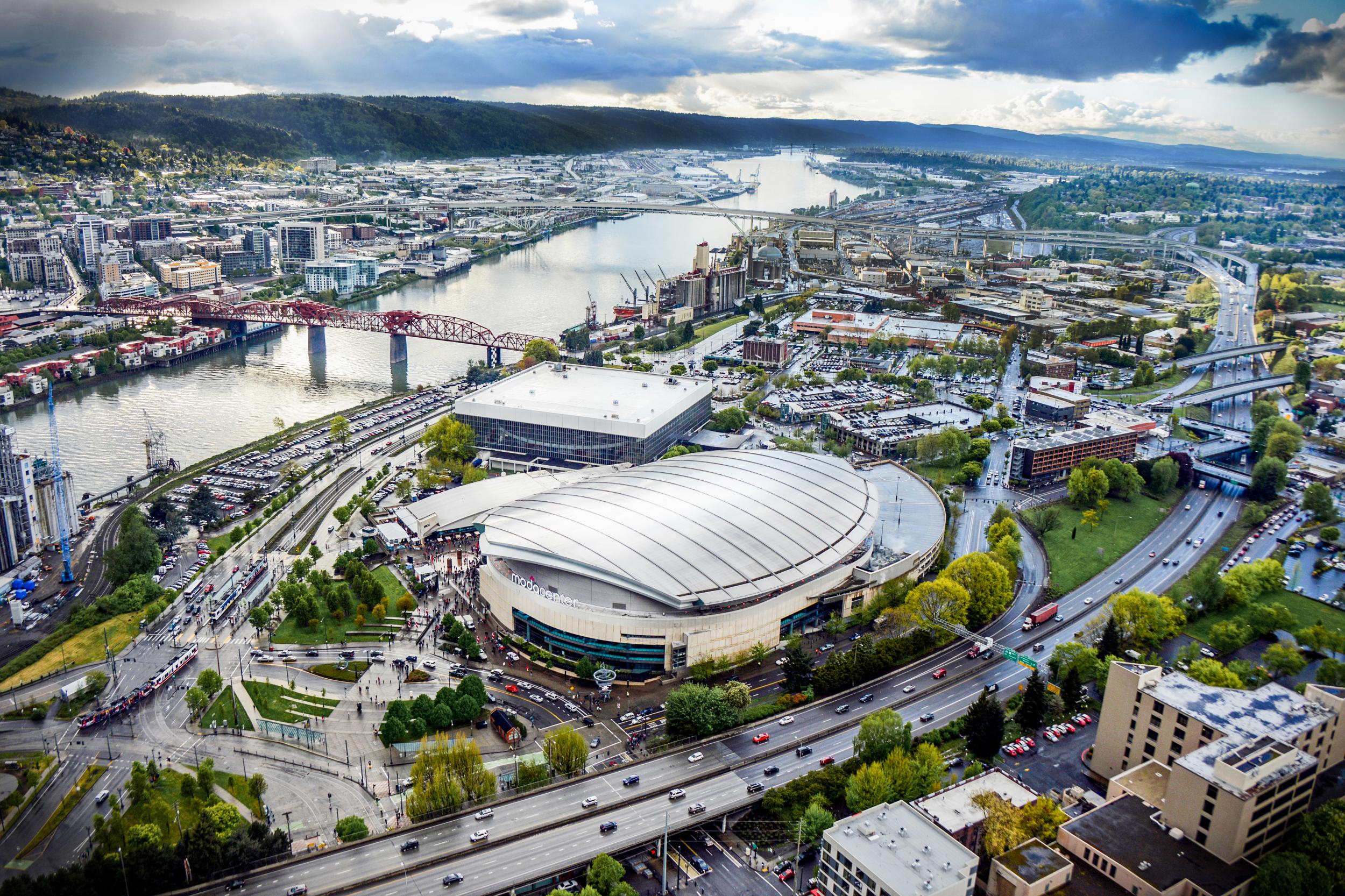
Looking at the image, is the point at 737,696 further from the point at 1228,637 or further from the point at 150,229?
the point at 150,229

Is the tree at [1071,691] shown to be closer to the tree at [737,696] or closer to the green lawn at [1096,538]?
the green lawn at [1096,538]

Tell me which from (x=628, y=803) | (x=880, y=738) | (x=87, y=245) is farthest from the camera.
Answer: (x=87, y=245)

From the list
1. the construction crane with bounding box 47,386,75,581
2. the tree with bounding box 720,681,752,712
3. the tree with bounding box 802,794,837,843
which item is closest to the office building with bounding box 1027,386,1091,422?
the tree with bounding box 720,681,752,712

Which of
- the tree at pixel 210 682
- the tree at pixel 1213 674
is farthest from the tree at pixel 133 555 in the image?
the tree at pixel 1213 674

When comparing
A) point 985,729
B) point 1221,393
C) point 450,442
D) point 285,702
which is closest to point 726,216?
point 1221,393

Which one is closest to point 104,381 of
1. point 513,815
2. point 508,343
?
point 508,343

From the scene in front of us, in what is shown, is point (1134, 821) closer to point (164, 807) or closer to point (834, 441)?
point (164, 807)

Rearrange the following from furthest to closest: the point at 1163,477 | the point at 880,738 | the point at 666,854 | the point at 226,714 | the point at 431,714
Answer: the point at 1163,477, the point at 226,714, the point at 431,714, the point at 880,738, the point at 666,854
